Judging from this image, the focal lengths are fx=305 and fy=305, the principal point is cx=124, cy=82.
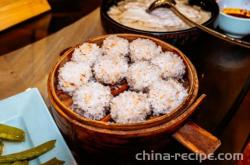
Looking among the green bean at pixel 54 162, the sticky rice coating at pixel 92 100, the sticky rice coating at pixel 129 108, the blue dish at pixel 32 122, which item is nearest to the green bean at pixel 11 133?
the blue dish at pixel 32 122

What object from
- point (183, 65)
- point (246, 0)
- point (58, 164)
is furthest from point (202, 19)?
point (58, 164)

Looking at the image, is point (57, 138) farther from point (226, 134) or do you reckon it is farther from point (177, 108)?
point (226, 134)

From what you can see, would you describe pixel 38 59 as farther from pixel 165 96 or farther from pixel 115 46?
pixel 165 96

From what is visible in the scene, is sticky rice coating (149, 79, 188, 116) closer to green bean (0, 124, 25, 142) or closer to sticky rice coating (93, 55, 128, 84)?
sticky rice coating (93, 55, 128, 84)

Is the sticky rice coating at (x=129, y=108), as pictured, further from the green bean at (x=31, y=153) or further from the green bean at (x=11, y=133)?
the green bean at (x=11, y=133)

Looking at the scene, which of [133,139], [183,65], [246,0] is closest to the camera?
[133,139]

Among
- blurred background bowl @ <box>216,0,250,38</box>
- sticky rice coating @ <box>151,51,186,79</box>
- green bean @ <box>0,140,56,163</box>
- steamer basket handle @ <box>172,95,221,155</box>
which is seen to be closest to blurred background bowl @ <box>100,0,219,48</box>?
blurred background bowl @ <box>216,0,250,38</box>
